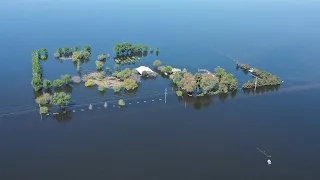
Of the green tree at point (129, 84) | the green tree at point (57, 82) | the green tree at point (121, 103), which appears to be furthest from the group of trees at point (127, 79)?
the green tree at point (57, 82)

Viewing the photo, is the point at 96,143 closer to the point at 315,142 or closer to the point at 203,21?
the point at 315,142

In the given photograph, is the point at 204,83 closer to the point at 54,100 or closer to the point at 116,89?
the point at 116,89

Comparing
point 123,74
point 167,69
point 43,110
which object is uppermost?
point 167,69

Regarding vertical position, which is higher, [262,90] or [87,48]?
[87,48]

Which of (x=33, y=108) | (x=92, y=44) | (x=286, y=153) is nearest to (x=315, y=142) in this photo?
(x=286, y=153)

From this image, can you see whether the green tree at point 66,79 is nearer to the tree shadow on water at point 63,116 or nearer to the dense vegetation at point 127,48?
the tree shadow on water at point 63,116

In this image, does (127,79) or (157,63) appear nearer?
(127,79)

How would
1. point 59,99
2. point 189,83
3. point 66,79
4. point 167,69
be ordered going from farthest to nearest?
point 167,69 < point 66,79 < point 189,83 < point 59,99

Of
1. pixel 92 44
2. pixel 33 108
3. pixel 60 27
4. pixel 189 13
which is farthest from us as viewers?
pixel 189 13

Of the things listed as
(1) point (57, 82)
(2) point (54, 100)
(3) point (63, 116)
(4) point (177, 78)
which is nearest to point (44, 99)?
(2) point (54, 100)
